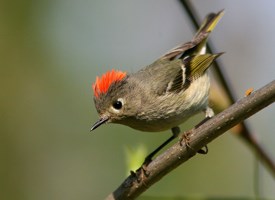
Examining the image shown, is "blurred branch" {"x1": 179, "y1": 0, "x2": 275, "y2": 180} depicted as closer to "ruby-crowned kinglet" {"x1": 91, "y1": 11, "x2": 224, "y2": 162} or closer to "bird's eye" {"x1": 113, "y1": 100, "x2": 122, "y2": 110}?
"ruby-crowned kinglet" {"x1": 91, "y1": 11, "x2": 224, "y2": 162}

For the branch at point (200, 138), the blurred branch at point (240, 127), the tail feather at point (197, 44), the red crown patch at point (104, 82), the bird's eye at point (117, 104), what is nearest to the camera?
the branch at point (200, 138)

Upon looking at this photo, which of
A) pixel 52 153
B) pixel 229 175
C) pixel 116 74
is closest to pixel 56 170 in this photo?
pixel 52 153

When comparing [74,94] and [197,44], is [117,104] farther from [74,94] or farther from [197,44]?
[74,94]

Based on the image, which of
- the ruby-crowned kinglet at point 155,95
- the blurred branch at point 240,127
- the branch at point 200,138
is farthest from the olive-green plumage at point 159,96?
the branch at point 200,138

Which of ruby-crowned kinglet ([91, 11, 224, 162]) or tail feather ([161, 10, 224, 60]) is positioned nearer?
ruby-crowned kinglet ([91, 11, 224, 162])

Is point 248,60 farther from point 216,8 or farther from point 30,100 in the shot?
point 30,100

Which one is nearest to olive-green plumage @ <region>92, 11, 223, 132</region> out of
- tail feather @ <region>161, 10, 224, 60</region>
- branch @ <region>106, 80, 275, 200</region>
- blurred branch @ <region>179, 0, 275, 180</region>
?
tail feather @ <region>161, 10, 224, 60</region>

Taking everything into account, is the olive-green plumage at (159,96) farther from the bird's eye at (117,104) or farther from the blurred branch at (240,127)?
the blurred branch at (240,127)

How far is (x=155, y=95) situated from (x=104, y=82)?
404 mm

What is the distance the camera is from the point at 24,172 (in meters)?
6.07

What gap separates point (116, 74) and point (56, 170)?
3016mm

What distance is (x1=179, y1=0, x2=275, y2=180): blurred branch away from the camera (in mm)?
2682

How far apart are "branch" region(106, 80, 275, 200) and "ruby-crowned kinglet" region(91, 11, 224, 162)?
718 millimetres

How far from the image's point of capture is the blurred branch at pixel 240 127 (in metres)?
2.68
